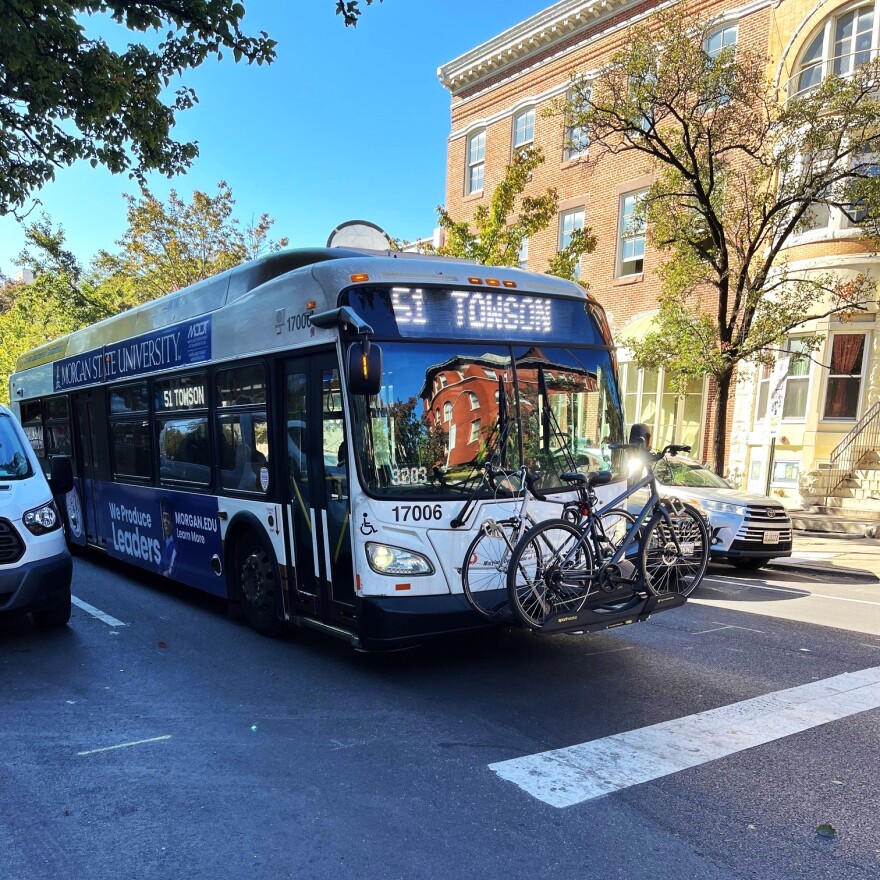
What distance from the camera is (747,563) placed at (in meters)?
11.1

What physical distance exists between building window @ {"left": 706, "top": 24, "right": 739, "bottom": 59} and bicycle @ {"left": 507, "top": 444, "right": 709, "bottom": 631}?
15850 mm

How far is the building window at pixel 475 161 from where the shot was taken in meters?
24.0


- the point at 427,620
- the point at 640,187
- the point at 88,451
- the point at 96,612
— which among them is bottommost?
the point at 96,612

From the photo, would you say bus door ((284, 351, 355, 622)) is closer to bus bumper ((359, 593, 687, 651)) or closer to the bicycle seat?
bus bumper ((359, 593, 687, 651))

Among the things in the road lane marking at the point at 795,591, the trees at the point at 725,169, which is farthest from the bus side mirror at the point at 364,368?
the trees at the point at 725,169

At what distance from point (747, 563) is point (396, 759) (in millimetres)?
8737

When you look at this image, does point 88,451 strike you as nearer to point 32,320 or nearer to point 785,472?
point 785,472

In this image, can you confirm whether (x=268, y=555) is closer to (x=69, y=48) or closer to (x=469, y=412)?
(x=469, y=412)

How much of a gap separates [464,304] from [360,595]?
221 centimetres

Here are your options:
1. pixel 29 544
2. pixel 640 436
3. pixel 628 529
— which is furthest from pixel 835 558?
pixel 29 544

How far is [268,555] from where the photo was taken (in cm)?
609

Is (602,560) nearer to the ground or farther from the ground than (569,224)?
nearer to the ground

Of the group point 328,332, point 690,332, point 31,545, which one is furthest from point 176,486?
point 690,332

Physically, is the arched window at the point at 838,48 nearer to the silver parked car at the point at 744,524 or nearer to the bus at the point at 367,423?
the silver parked car at the point at 744,524
